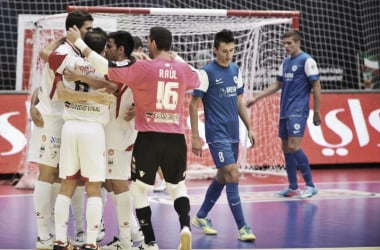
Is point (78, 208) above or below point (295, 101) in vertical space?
below

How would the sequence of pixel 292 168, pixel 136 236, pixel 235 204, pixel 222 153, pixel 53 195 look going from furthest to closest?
pixel 292 168, pixel 222 153, pixel 235 204, pixel 136 236, pixel 53 195

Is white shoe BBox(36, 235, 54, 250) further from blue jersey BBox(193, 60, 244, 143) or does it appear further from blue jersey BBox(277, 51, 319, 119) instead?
blue jersey BBox(277, 51, 319, 119)

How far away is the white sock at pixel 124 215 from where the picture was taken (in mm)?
6945

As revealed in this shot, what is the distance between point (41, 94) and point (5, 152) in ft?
19.6

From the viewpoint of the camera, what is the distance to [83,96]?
6.56 m

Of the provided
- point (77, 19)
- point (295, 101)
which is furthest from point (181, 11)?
point (77, 19)

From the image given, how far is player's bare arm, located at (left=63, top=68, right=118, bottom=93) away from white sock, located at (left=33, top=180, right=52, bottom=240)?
1064 mm

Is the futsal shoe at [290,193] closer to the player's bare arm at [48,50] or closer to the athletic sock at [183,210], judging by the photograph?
the athletic sock at [183,210]

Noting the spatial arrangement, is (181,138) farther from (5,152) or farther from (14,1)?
(14,1)

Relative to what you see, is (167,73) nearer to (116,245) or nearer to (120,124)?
A: (120,124)

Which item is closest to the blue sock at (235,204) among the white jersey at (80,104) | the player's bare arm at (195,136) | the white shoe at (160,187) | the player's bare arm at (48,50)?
the player's bare arm at (195,136)

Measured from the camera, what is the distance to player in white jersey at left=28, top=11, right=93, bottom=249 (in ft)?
22.8

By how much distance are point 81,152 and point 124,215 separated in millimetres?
762

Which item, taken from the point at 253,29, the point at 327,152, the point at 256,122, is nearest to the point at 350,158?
the point at 327,152
